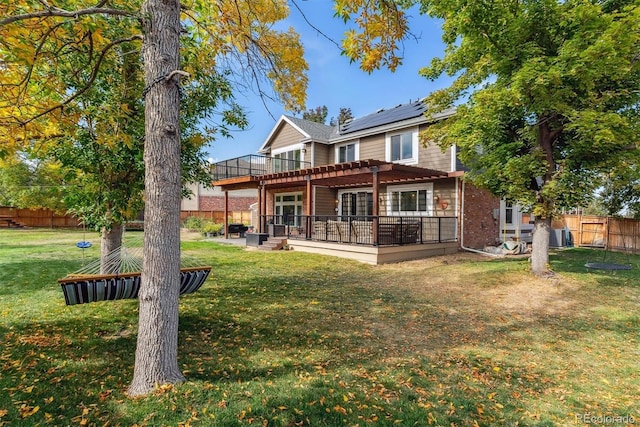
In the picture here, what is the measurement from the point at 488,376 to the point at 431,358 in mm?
643

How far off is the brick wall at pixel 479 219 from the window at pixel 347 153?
592 centimetres

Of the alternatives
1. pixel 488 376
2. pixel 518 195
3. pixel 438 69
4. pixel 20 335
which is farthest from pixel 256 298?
pixel 438 69

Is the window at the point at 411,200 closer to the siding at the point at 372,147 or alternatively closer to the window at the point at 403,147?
the window at the point at 403,147

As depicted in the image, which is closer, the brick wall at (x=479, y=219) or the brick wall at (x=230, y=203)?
the brick wall at (x=479, y=219)

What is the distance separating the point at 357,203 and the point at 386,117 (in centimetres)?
452

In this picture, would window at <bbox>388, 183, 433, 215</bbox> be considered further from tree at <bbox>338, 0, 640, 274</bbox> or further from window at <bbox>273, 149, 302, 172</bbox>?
window at <bbox>273, 149, 302, 172</bbox>

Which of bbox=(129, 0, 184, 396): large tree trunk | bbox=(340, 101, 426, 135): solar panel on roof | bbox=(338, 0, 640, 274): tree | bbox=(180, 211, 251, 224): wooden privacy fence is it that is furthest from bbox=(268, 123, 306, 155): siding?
bbox=(129, 0, 184, 396): large tree trunk

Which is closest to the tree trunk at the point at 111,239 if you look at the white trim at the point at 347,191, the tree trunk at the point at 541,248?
the tree trunk at the point at 541,248

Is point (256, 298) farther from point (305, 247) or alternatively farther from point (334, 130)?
point (334, 130)

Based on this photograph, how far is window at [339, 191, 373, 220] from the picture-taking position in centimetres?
1692

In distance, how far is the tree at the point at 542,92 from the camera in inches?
261

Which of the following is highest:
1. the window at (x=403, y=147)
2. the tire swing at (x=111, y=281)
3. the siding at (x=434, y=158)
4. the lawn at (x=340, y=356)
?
the window at (x=403, y=147)

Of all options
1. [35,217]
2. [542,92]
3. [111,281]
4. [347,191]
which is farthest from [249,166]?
[111,281]

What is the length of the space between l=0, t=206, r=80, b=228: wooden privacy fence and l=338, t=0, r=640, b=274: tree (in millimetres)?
29599
